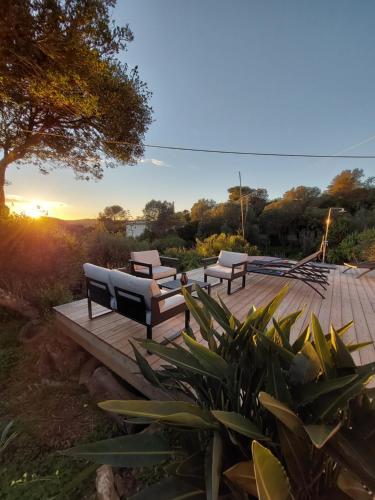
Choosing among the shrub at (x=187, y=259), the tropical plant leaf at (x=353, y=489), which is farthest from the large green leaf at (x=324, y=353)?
the shrub at (x=187, y=259)

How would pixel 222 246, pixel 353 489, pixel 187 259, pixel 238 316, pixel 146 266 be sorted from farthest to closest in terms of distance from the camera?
pixel 222 246
pixel 187 259
pixel 146 266
pixel 238 316
pixel 353 489

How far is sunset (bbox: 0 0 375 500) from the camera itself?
72 cm

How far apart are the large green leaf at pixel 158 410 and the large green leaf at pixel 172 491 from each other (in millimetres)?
197

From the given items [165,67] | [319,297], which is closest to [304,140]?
[165,67]

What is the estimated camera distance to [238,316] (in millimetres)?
3311

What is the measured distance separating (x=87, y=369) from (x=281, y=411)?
2905 millimetres

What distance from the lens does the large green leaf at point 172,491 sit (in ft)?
2.21

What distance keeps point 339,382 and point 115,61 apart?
6.09m

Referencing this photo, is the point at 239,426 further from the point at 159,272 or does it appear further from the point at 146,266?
the point at 159,272

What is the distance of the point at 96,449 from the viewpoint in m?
0.72

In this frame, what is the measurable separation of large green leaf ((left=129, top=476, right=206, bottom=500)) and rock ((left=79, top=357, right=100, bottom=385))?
7.58 ft

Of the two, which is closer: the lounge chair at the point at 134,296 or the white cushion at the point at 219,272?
the lounge chair at the point at 134,296

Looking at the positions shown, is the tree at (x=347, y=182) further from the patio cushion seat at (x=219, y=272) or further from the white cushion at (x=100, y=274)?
the white cushion at (x=100, y=274)

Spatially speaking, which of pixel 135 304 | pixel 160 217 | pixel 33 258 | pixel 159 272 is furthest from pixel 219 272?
pixel 160 217
